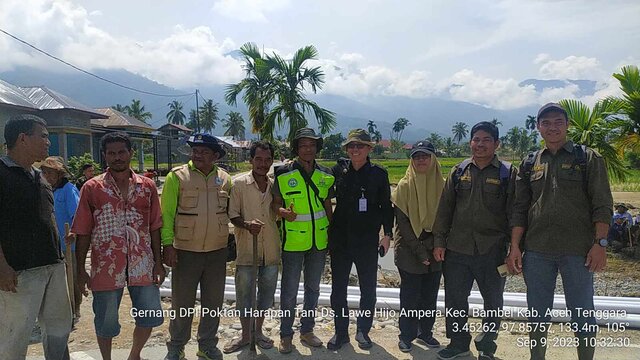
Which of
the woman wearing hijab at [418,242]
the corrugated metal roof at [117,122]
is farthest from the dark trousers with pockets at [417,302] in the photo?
the corrugated metal roof at [117,122]

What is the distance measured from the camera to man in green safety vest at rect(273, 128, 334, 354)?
3.73m

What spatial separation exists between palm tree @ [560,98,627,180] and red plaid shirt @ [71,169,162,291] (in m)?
8.34

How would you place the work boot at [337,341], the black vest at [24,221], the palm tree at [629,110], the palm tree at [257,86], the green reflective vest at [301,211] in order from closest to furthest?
1. the black vest at [24,221]
2. the green reflective vest at [301,211]
3. the work boot at [337,341]
4. the palm tree at [629,110]
5. the palm tree at [257,86]

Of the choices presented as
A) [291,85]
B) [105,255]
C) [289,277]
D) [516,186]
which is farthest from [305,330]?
[291,85]

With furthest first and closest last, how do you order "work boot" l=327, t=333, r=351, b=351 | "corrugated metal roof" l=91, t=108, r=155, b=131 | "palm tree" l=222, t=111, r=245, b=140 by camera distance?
"palm tree" l=222, t=111, r=245, b=140
"corrugated metal roof" l=91, t=108, r=155, b=131
"work boot" l=327, t=333, r=351, b=351

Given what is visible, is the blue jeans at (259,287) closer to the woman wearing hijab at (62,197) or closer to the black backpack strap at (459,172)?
the black backpack strap at (459,172)

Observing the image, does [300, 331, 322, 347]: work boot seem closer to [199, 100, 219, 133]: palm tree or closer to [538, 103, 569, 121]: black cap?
[538, 103, 569, 121]: black cap

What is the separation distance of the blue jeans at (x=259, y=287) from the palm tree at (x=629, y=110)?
26.5 feet

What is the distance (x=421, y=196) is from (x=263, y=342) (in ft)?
6.62

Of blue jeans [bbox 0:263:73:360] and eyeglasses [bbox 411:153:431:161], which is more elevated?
eyeglasses [bbox 411:153:431:161]

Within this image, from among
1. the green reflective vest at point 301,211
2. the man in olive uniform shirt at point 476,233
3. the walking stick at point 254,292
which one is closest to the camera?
the man in olive uniform shirt at point 476,233

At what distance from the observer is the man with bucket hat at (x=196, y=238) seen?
11.3ft

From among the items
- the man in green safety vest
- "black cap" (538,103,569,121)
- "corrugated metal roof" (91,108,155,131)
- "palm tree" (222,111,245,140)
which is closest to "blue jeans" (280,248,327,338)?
the man in green safety vest

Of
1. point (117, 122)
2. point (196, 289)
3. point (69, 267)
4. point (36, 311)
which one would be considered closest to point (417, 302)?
point (196, 289)
